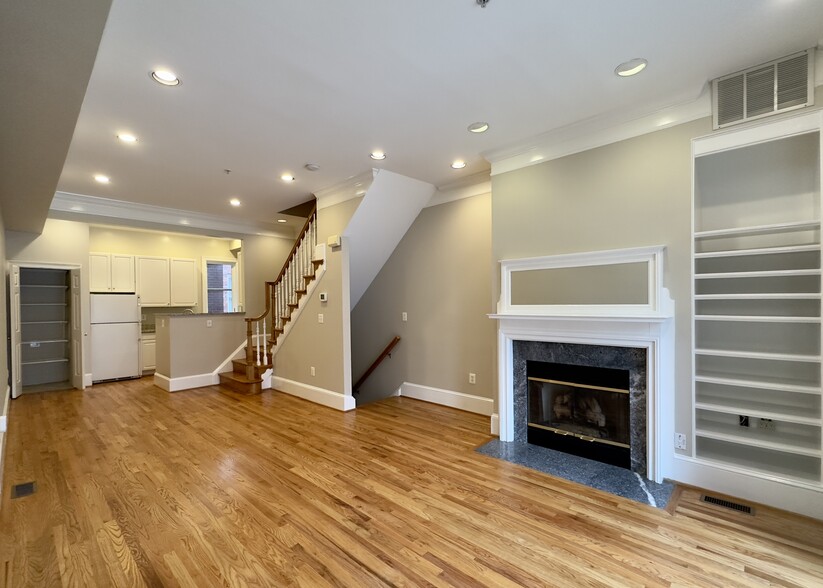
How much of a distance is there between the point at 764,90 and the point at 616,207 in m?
1.07

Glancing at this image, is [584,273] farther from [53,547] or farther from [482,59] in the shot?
[53,547]

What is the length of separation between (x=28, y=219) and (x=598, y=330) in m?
6.67

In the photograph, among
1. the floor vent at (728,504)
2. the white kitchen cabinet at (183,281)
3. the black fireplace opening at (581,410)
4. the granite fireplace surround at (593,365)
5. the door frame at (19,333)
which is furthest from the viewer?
the white kitchen cabinet at (183,281)

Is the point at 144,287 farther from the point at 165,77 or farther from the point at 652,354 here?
the point at 652,354

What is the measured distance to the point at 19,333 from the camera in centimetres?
571

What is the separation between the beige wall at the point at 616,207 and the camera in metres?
2.79

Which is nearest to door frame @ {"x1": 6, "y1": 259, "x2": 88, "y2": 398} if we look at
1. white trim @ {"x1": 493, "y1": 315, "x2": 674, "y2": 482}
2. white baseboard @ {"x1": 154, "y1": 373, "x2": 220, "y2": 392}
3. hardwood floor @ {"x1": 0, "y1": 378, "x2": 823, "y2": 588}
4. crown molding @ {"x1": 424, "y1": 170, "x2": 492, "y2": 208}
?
white baseboard @ {"x1": 154, "y1": 373, "x2": 220, "y2": 392}

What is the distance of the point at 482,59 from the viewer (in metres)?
2.30

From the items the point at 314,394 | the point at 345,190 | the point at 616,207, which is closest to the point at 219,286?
the point at 314,394

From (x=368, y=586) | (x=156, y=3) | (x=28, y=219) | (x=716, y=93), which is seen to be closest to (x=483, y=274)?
(x=716, y=93)

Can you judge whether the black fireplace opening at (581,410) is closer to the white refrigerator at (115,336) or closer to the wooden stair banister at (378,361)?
the wooden stair banister at (378,361)

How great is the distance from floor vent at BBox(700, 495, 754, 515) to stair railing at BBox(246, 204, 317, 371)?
4507mm

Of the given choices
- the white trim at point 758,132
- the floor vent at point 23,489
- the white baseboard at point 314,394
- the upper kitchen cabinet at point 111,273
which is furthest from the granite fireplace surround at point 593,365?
the upper kitchen cabinet at point 111,273

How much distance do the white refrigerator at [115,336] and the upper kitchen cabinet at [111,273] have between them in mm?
527
